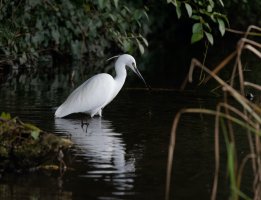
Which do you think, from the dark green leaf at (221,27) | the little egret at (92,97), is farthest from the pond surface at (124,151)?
the dark green leaf at (221,27)

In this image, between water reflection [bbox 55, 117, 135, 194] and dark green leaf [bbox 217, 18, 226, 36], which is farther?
dark green leaf [bbox 217, 18, 226, 36]

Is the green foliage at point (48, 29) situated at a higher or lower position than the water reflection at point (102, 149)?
higher

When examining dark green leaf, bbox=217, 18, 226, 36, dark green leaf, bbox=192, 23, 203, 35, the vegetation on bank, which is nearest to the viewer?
the vegetation on bank

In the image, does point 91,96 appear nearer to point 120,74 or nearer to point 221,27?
point 120,74

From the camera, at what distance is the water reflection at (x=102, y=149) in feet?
24.5

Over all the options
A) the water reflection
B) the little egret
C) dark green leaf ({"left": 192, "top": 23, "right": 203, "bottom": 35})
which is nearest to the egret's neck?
the little egret

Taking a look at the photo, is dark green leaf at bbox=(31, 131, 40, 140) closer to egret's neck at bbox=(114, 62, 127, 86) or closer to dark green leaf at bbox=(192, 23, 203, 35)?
dark green leaf at bbox=(192, 23, 203, 35)

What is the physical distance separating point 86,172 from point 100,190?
28.6 inches

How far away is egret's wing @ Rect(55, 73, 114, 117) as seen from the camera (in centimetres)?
1178

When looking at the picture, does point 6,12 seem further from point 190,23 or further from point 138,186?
point 190,23

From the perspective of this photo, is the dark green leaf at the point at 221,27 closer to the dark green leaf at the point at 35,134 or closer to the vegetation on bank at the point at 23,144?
the vegetation on bank at the point at 23,144

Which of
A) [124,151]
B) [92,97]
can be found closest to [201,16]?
[124,151]

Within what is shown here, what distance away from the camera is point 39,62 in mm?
21172

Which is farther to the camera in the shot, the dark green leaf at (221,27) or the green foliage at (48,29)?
the green foliage at (48,29)
